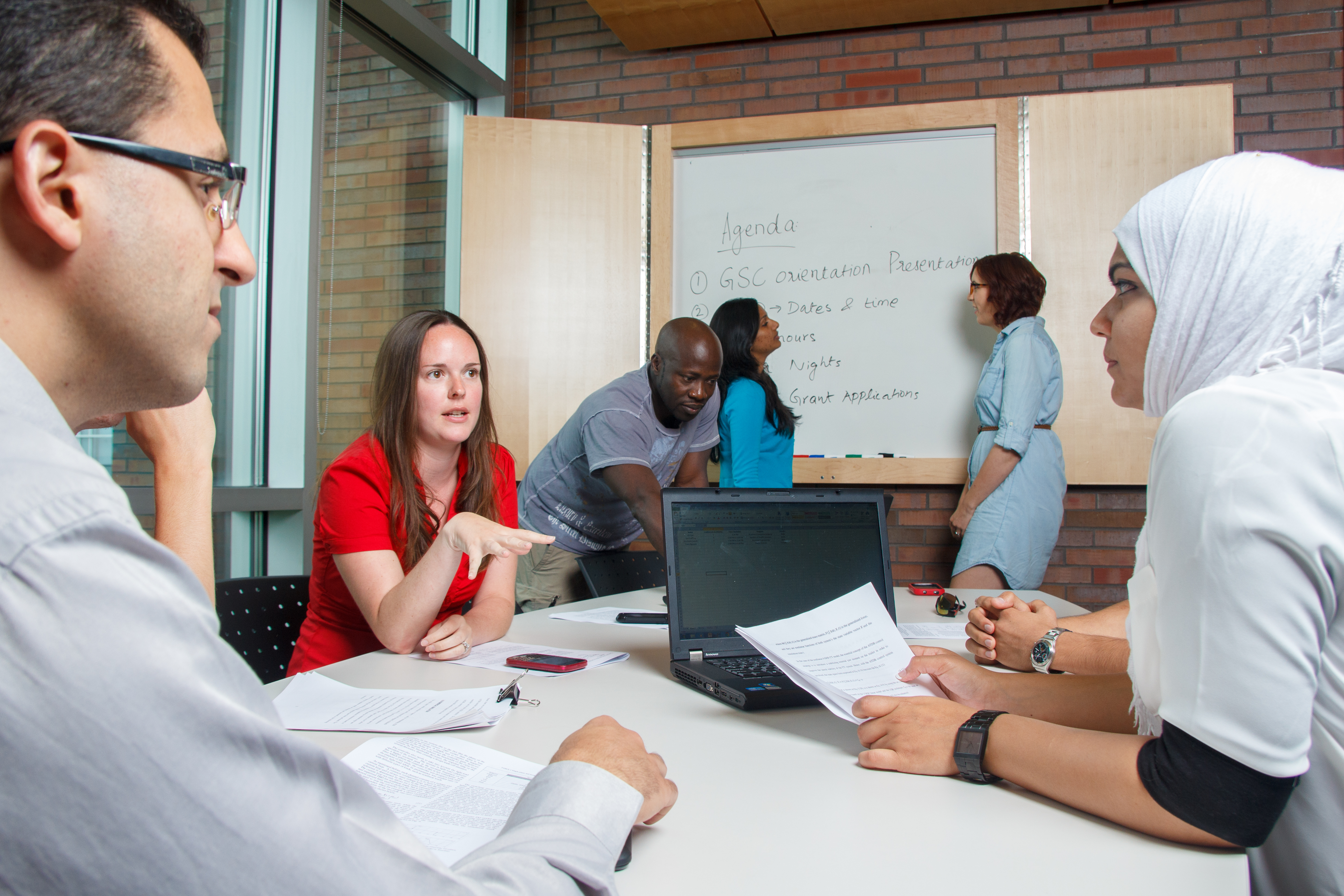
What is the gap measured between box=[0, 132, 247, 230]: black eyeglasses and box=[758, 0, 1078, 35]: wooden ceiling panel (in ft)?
11.7

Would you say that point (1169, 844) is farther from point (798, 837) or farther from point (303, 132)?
point (303, 132)

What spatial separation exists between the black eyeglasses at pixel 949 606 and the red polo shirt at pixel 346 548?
1.08 m

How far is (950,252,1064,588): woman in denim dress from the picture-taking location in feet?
9.99

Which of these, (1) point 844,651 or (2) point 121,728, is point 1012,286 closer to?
(1) point 844,651

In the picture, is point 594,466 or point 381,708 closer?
point 381,708

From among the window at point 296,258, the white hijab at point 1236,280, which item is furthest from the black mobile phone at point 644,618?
the window at point 296,258

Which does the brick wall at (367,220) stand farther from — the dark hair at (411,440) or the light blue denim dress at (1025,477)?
the light blue denim dress at (1025,477)

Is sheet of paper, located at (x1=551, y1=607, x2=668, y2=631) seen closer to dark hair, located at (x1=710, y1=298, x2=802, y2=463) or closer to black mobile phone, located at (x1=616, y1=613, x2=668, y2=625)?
black mobile phone, located at (x1=616, y1=613, x2=668, y2=625)

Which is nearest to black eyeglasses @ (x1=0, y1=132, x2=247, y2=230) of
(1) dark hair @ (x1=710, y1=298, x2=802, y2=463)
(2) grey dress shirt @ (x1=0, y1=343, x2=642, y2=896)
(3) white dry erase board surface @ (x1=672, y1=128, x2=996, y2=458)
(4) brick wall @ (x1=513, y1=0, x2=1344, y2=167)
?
(2) grey dress shirt @ (x1=0, y1=343, x2=642, y2=896)

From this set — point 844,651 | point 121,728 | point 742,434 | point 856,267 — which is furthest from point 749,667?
point 856,267

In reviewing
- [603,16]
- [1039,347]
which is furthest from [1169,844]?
[603,16]

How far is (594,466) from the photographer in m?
2.52

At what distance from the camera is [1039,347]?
309 centimetres

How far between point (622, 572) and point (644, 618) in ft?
2.34
